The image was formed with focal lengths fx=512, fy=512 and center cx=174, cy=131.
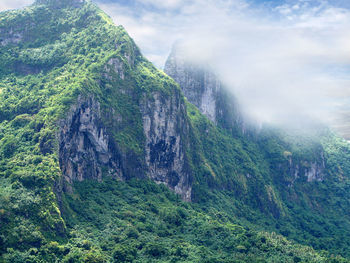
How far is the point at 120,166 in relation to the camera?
9312 cm

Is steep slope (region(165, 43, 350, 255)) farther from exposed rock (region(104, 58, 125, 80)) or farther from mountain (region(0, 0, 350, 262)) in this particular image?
exposed rock (region(104, 58, 125, 80))

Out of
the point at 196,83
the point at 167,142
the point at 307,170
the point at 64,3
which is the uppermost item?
the point at 64,3

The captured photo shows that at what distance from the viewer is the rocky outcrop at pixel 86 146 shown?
81500 millimetres

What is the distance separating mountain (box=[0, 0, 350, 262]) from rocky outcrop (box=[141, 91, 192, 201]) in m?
0.23

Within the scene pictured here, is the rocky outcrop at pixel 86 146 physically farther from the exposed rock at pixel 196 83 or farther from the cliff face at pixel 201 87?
the cliff face at pixel 201 87

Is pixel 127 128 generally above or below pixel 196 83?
below

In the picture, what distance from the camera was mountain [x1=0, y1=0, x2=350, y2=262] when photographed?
70.7 meters

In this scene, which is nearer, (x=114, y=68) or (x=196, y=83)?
(x=114, y=68)

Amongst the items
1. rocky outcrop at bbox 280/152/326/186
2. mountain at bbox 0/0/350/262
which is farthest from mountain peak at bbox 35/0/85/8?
rocky outcrop at bbox 280/152/326/186

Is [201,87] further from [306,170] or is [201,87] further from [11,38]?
[11,38]

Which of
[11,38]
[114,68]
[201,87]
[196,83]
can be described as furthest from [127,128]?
[201,87]

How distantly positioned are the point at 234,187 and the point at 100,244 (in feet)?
194

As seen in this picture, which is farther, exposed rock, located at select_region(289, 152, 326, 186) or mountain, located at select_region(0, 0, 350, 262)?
exposed rock, located at select_region(289, 152, 326, 186)

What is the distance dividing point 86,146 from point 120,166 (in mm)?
9003
